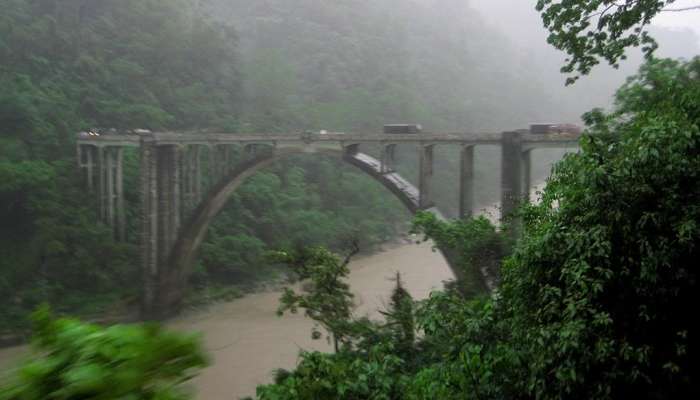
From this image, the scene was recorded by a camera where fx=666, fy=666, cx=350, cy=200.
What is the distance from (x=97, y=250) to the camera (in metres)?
17.9

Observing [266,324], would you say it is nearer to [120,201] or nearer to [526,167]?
[120,201]

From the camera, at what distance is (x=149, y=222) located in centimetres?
1702

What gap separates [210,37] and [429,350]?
2268 cm

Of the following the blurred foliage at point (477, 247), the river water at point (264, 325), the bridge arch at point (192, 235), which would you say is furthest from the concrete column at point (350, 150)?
the blurred foliage at point (477, 247)

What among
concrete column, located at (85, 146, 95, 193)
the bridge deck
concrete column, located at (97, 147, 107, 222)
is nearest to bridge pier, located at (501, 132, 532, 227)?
the bridge deck

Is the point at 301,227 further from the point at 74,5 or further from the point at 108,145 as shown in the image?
the point at 74,5

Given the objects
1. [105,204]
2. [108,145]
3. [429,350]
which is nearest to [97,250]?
[105,204]

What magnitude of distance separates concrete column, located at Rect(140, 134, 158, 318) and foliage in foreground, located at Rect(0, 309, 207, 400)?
15535 millimetres

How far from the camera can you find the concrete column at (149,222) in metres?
16.6

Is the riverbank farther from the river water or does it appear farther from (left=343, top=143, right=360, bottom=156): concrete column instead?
(left=343, top=143, right=360, bottom=156): concrete column

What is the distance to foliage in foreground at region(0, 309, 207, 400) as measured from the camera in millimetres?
1482

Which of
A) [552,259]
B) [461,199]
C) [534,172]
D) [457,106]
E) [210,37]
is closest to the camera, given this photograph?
[552,259]

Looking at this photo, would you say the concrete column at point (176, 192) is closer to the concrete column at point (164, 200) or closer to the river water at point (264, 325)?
the concrete column at point (164, 200)

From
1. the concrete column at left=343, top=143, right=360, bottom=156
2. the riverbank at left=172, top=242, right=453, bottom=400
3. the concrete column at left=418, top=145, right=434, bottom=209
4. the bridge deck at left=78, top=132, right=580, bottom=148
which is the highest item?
the bridge deck at left=78, top=132, right=580, bottom=148
